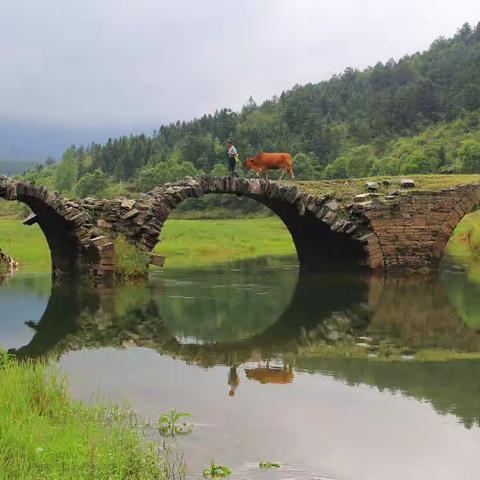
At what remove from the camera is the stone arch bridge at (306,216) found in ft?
79.8

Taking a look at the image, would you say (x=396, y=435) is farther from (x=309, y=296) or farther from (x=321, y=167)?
(x=321, y=167)

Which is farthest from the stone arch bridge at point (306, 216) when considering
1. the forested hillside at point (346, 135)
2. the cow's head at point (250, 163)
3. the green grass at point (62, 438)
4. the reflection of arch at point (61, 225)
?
the forested hillside at point (346, 135)

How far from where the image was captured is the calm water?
25.0ft

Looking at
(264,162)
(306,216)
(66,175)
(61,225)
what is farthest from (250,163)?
(66,175)

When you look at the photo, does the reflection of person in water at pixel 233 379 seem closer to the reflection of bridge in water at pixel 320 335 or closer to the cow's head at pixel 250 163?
the reflection of bridge in water at pixel 320 335

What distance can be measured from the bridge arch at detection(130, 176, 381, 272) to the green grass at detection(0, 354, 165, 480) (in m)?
16.3

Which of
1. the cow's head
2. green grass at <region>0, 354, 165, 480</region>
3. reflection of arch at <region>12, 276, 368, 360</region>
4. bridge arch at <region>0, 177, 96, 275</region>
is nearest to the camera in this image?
green grass at <region>0, 354, 165, 480</region>

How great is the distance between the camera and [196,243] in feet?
143

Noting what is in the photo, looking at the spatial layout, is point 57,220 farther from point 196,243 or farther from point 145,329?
point 196,243

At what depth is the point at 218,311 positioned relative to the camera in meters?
18.3

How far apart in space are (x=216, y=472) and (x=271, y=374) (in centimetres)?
440

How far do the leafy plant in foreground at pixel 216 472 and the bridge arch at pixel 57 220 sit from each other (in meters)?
16.7

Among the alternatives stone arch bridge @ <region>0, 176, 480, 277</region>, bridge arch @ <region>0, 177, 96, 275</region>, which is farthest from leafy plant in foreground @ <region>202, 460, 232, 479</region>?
stone arch bridge @ <region>0, 176, 480, 277</region>

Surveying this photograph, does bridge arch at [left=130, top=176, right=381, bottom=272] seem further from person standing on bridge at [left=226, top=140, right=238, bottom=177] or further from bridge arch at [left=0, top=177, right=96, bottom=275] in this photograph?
bridge arch at [left=0, top=177, right=96, bottom=275]
